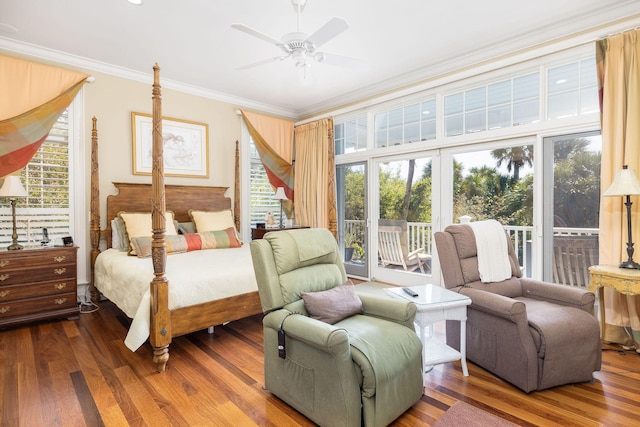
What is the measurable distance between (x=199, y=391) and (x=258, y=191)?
12.2ft

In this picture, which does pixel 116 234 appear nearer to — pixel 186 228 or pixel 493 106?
pixel 186 228

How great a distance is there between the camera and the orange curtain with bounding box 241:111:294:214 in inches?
210

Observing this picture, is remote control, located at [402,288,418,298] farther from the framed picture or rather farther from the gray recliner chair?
the framed picture

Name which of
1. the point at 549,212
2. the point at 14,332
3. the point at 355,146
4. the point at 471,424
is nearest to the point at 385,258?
the point at 355,146

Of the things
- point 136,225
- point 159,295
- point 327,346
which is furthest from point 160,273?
point 136,225

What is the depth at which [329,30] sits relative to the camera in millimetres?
2338

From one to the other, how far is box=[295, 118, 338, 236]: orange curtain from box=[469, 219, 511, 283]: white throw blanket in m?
2.41

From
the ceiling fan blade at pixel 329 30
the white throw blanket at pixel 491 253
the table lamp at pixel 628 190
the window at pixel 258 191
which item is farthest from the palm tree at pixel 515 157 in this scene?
the window at pixel 258 191

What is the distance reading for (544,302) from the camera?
2.45m

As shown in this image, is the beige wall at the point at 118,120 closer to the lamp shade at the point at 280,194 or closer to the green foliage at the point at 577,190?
the lamp shade at the point at 280,194

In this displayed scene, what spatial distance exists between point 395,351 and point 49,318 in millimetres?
3449

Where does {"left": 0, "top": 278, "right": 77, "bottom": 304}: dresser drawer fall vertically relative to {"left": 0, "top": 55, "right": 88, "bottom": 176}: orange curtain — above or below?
below

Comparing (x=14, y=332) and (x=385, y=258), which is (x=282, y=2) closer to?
(x=385, y=258)

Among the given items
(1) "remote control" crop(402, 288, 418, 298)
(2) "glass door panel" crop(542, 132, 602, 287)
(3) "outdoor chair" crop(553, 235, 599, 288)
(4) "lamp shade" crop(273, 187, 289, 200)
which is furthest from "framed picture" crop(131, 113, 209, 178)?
(3) "outdoor chair" crop(553, 235, 599, 288)
